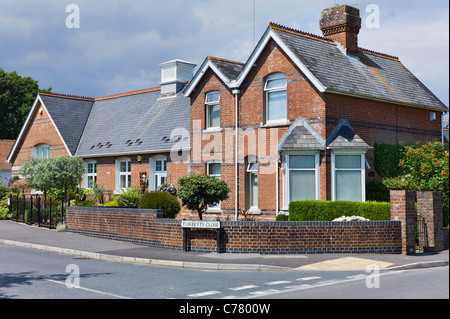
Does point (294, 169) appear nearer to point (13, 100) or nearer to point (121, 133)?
point (121, 133)

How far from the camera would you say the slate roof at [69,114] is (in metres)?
34.7

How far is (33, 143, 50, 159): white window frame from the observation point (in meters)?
36.2

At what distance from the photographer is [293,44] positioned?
2214 centimetres

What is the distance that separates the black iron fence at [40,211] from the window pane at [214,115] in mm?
7883

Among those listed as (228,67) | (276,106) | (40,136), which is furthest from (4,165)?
(276,106)

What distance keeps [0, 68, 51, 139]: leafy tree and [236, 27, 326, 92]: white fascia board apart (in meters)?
40.2

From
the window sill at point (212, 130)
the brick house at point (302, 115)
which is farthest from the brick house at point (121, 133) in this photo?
the brick house at point (302, 115)

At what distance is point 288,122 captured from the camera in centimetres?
2177

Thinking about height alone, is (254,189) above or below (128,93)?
below

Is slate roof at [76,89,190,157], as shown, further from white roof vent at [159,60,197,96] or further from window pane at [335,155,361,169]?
window pane at [335,155,361,169]

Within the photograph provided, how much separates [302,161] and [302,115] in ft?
6.42

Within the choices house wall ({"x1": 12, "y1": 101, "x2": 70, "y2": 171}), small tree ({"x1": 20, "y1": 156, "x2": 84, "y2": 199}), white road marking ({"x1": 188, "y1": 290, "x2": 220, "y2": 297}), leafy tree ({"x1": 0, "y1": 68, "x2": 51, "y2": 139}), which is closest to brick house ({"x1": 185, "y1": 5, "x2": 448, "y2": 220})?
small tree ({"x1": 20, "y1": 156, "x2": 84, "y2": 199})

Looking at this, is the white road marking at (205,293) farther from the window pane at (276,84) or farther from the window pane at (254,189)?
the window pane at (276,84)
